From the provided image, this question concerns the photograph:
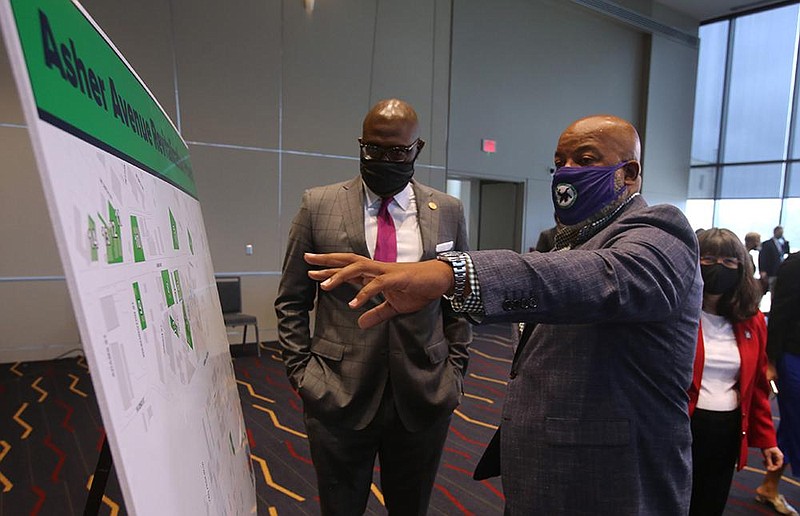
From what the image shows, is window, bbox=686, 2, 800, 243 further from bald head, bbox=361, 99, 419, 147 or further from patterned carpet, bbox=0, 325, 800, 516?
bald head, bbox=361, 99, 419, 147

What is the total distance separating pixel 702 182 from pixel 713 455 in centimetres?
1056

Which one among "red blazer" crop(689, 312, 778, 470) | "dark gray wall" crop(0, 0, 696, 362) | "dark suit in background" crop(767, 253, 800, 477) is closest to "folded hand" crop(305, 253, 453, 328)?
"red blazer" crop(689, 312, 778, 470)

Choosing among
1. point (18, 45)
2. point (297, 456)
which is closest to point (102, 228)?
point (18, 45)

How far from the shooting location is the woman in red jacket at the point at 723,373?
1851mm

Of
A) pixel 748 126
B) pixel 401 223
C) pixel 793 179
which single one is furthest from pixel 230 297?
pixel 748 126

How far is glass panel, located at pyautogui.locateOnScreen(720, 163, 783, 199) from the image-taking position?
969cm

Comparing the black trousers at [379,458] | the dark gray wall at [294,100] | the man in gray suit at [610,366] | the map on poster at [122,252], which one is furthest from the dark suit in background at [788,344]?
the dark gray wall at [294,100]

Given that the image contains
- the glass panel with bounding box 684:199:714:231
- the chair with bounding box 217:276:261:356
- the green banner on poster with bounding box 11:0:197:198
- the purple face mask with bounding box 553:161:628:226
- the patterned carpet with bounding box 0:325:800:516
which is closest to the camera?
the green banner on poster with bounding box 11:0:197:198

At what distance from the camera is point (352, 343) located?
154 cm

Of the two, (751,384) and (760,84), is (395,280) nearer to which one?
(751,384)

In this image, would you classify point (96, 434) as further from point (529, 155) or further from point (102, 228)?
point (529, 155)

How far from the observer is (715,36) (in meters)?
10.5

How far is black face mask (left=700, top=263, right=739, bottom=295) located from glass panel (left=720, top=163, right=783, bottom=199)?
10.0 metres

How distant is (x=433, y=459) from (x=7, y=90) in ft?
16.7
